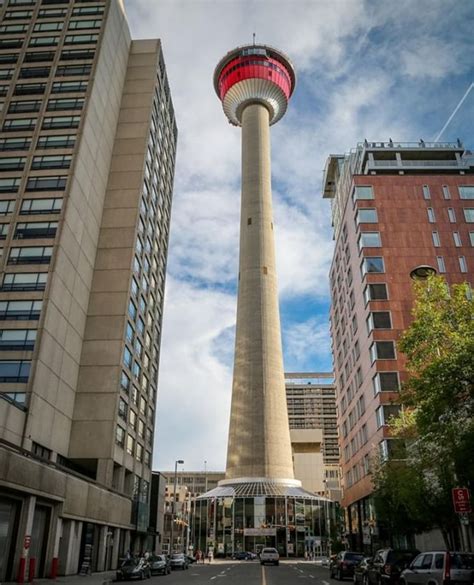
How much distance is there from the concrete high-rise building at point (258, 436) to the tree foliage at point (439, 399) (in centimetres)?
4462

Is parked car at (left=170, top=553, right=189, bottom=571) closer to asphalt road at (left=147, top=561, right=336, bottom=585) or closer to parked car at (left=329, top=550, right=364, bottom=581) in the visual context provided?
asphalt road at (left=147, top=561, right=336, bottom=585)

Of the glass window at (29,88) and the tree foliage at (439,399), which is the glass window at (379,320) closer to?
the tree foliage at (439,399)

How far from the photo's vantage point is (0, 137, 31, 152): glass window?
52.1 metres

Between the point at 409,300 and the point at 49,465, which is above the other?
the point at 409,300

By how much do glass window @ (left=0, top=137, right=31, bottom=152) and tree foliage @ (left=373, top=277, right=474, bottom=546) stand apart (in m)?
41.0

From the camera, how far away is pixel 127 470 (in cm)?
5369

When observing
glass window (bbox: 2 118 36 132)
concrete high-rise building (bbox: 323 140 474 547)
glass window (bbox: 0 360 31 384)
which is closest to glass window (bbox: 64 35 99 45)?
glass window (bbox: 2 118 36 132)

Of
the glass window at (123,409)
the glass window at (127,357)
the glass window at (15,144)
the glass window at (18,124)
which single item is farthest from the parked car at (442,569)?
the glass window at (18,124)

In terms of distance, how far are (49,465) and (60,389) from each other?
48.4 ft

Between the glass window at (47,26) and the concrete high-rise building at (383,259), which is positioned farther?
the glass window at (47,26)

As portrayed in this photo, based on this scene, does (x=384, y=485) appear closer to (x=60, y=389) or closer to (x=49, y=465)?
(x=49, y=465)

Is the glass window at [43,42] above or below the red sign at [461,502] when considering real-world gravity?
above

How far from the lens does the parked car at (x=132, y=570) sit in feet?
104

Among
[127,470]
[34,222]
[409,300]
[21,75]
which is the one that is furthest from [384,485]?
[21,75]
